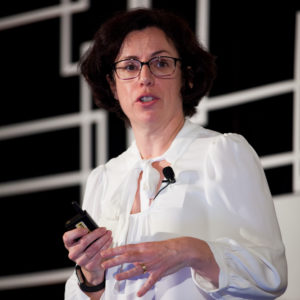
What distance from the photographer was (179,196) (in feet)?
5.07

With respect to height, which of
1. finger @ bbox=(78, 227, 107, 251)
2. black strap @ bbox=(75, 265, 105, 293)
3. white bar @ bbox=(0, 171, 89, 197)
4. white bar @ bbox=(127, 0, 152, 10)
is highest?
white bar @ bbox=(127, 0, 152, 10)

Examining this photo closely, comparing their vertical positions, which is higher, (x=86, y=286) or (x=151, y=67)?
(x=151, y=67)

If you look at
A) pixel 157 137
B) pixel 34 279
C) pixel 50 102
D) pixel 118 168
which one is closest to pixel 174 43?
pixel 157 137

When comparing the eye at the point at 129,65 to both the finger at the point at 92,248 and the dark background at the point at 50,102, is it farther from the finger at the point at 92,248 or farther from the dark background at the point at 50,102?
the dark background at the point at 50,102

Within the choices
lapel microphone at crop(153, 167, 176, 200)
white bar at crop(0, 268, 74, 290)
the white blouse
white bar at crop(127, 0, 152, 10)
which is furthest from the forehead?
white bar at crop(0, 268, 74, 290)

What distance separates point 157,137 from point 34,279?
1.31 metres

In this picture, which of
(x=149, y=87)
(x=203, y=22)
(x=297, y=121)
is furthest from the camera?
(x=203, y=22)

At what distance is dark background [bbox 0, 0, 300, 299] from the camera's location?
2.26 meters

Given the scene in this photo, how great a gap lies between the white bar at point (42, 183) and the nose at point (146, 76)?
1.01 m

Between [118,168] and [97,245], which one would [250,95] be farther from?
[97,245]

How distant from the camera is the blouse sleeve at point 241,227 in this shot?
137cm

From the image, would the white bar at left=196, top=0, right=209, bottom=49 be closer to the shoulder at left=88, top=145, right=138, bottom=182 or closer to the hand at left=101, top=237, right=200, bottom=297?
the shoulder at left=88, top=145, right=138, bottom=182

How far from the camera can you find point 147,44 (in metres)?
1.73

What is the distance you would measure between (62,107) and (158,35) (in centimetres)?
104
